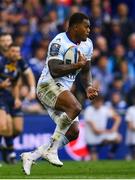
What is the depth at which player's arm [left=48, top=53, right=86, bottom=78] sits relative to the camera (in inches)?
463

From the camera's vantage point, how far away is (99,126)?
20016 mm

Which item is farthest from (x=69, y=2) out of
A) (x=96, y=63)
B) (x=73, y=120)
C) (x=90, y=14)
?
(x=73, y=120)

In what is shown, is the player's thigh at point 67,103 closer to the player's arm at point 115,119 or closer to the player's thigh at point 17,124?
the player's thigh at point 17,124

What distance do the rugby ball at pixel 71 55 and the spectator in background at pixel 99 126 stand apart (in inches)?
304

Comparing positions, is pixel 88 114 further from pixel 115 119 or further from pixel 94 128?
pixel 115 119

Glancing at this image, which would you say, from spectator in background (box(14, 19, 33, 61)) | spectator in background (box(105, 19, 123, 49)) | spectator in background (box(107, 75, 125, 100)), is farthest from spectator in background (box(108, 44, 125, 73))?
spectator in background (box(14, 19, 33, 61))

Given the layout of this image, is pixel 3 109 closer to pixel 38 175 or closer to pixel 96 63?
pixel 38 175

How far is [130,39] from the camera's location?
884 inches

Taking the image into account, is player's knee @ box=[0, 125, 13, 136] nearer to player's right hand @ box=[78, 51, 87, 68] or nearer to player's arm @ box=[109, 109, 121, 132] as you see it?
player's arm @ box=[109, 109, 121, 132]

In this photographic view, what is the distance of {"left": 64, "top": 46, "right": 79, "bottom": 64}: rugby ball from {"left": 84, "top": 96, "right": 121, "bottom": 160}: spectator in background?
304 inches

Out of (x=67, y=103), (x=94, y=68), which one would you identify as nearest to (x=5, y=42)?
(x=67, y=103)

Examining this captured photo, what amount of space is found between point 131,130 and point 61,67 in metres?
8.53

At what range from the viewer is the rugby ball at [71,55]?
12070 mm

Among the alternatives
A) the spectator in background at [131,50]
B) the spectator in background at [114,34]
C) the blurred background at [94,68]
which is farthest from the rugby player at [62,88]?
the spectator in background at [114,34]
